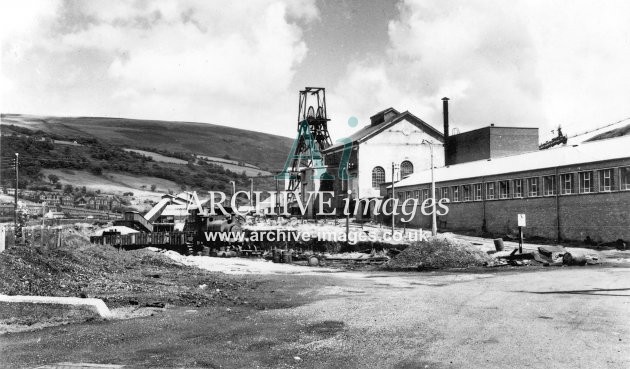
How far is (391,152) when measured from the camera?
204 ft

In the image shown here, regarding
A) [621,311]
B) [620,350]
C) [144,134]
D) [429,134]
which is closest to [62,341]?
[620,350]

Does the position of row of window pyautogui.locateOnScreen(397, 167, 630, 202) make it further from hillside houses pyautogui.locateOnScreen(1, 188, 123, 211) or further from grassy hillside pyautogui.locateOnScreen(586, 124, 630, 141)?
grassy hillside pyautogui.locateOnScreen(586, 124, 630, 141)

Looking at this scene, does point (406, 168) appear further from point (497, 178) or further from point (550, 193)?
point (550, 193)

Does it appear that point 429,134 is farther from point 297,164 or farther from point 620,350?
point 620,350

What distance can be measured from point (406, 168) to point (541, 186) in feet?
79.6

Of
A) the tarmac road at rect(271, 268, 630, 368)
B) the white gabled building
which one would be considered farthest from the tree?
the tarmac road at rect(271, 268, 630, 368)

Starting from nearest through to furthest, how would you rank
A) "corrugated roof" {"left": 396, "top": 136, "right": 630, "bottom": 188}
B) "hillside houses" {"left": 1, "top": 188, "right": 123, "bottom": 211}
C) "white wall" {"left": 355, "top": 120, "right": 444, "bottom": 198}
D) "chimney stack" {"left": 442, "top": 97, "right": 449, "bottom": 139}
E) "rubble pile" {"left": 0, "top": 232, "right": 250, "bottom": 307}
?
"rubble pile" {"left": 0, "top": 232, "right": 250, "bottom": 307}
"corrugated roof" {"left": 396, "top": 136, "right": 630, "bottom": 188}
"white wall" {"left": 355, "top": 120, "right": 444, "bottom": 198}
"hillside houses" {"left": 1, "top": 188, "right": 123, "bottom": 211}
"chimney stack" {"left": 442, "top": 97, "right": 449, "bottom": 139}

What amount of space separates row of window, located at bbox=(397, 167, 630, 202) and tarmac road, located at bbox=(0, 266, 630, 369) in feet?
67.0

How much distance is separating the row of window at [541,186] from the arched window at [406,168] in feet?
37.2

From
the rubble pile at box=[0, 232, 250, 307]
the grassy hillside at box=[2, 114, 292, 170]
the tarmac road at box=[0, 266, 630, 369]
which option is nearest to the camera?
the tarmac road at box=[0, 266, 630, 369]

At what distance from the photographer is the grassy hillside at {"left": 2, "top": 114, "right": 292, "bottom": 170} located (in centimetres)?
11000

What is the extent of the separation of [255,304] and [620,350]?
7978 mm

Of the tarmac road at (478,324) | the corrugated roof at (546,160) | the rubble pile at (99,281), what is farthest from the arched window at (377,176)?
the tarmac road at (478,324)

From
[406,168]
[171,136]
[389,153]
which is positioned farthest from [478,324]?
[171,136]
